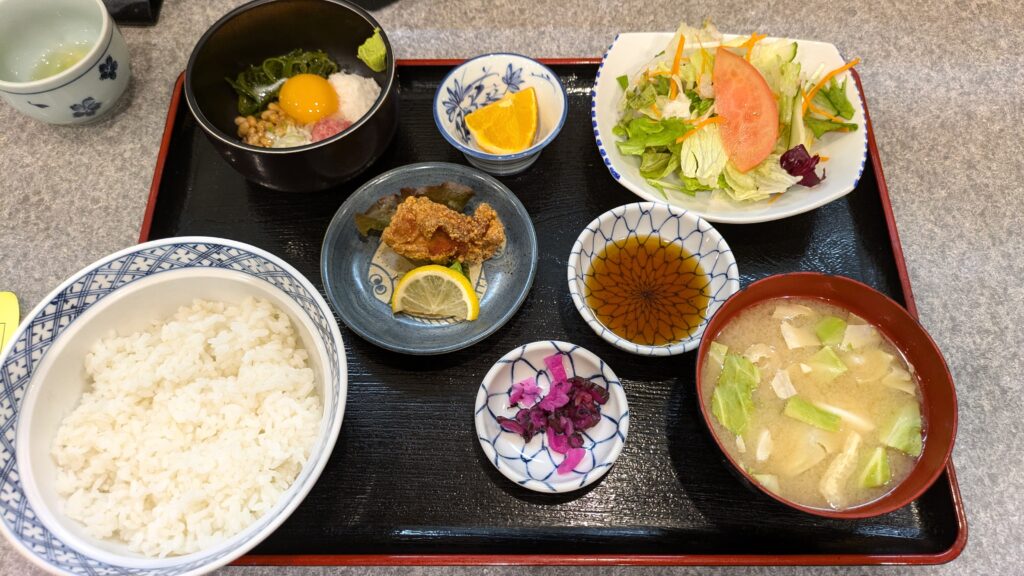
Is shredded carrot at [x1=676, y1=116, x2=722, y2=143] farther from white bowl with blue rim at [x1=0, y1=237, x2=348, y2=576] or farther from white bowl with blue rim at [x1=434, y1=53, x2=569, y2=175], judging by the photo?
white bowl with blue rim at [x1=0, y1=237, x2=348, y2=576]

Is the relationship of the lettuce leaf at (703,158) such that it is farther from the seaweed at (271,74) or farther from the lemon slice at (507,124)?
the seaweed at (271,74)

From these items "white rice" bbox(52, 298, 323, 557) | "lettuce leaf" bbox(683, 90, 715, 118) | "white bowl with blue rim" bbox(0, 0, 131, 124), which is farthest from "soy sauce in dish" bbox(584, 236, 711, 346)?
"white bowl with blue rim" bbox(0, 0, 131, 124)

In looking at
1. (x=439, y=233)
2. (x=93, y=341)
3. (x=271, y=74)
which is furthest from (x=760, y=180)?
(x=93, y=341)

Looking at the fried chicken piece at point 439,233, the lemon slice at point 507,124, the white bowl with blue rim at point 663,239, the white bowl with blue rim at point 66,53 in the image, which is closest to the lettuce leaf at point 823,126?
the white bowl with blue rim at point 663,239

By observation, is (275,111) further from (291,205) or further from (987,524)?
(987,524)

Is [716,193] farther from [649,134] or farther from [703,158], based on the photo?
[649,134]

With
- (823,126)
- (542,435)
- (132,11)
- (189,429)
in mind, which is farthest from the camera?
(132,11)

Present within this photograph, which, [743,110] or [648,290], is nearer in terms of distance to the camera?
[648,290]
